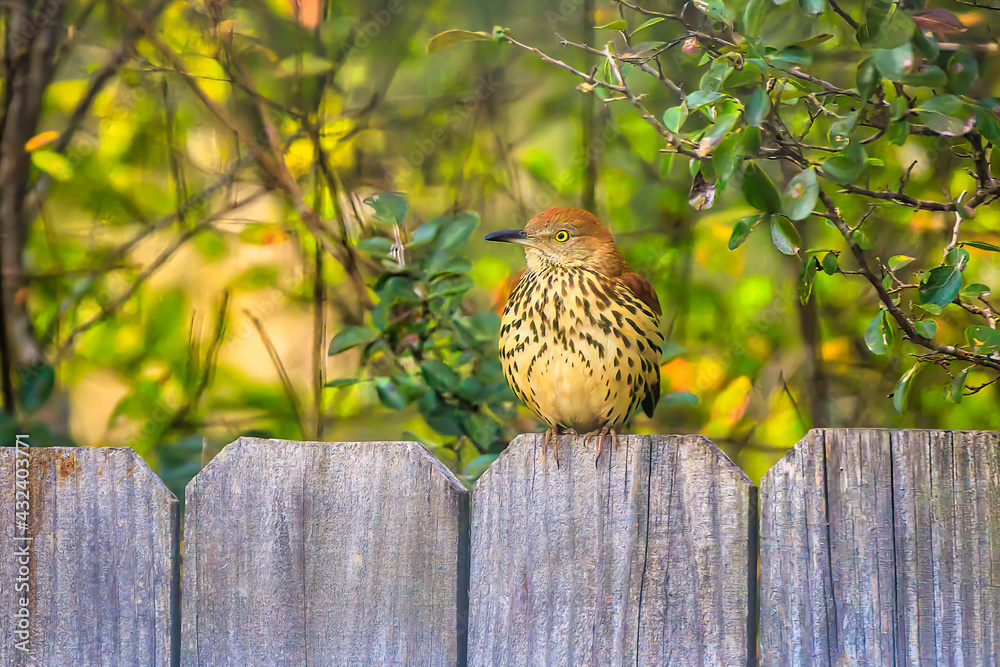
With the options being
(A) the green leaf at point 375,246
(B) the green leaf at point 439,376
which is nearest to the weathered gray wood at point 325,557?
(B) the green leaf at point 439,376

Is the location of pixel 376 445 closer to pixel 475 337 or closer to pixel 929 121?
pixel 475 337

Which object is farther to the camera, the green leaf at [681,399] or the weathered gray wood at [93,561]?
the green leaf at [681,399]

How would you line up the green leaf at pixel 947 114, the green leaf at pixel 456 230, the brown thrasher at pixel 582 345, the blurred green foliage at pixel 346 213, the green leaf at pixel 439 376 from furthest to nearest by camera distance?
the blurred green foliage at pixel 346 213 → the green leaf at pixel 456 230 → the green leaf at pixel 439 376 → the brown thrasher at pixel 582 345 → the green leaf at pixel 947 114

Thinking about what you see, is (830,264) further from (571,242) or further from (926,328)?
(571,242)

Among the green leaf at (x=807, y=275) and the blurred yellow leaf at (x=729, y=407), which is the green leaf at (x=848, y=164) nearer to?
the green leaf at (x=807, y=275)

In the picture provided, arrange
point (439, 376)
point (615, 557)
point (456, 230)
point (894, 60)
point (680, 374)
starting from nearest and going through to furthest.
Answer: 1. point (894, 60)
2. point (615, 557)
3. point (439, 376)
4. point (456, 230)
5. point (680, 374)

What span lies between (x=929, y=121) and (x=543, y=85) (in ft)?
10.1

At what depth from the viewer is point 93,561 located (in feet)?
6.60

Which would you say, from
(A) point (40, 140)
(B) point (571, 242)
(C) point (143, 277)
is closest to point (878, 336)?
(B) point (571, 242)

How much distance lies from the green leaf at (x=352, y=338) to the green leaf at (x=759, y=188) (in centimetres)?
161

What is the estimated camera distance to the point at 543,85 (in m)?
4.35

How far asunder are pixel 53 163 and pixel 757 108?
10.3 ft

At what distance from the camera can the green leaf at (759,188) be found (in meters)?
1.53

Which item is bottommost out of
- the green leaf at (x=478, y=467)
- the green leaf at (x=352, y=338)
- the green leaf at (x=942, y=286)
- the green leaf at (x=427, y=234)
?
the green leaf at (x=478, y=467)
